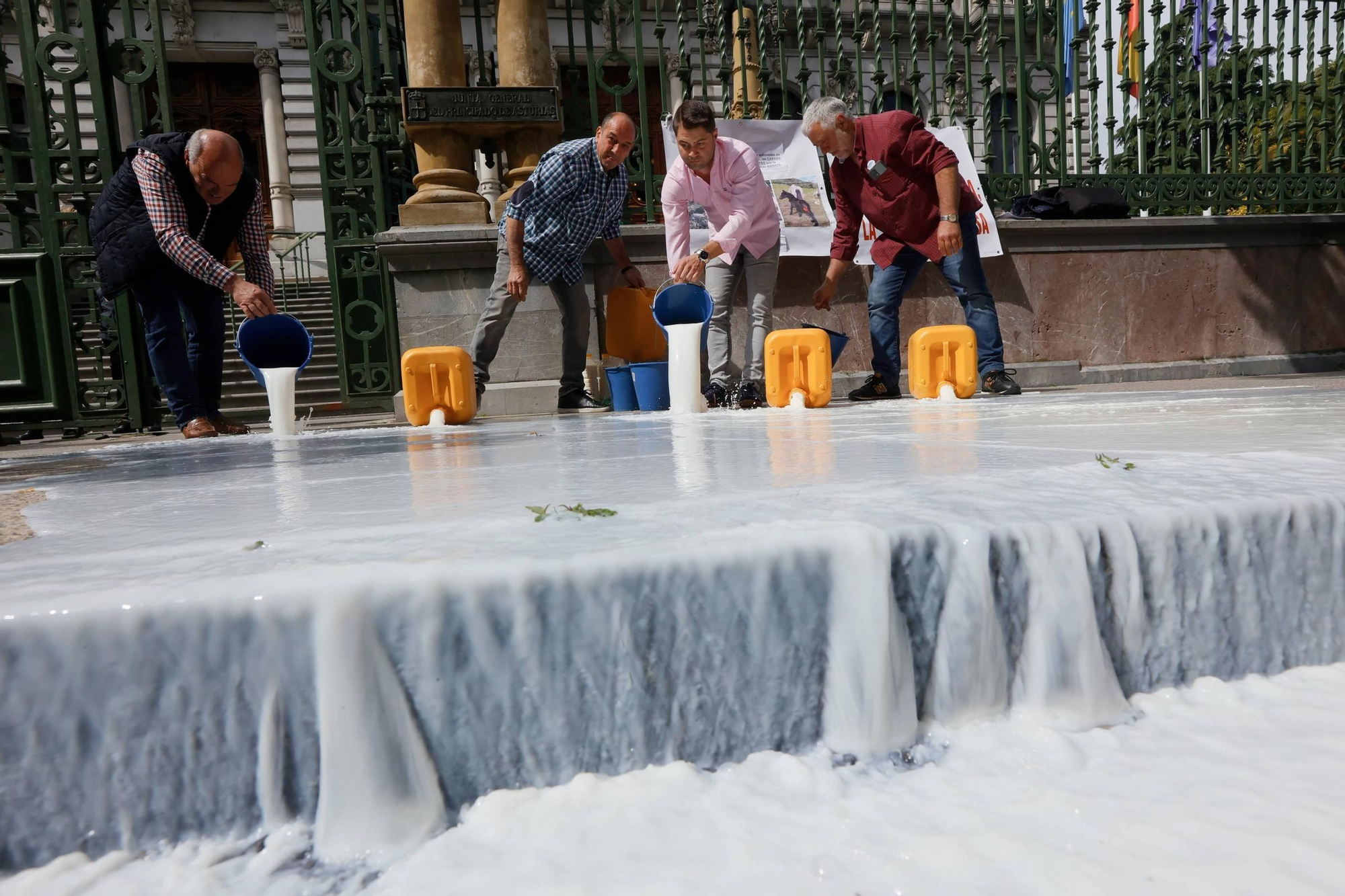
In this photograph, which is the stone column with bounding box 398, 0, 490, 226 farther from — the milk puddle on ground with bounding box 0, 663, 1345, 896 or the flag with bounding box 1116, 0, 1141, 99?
the milk puddle on ground with bounding box 0, 663, 1345, 896

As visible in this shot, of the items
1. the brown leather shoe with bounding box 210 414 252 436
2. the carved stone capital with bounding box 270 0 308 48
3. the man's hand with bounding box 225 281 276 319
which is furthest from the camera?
the carved stone capital with bounding box 270 0 308 48

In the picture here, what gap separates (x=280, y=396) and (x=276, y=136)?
16917mm

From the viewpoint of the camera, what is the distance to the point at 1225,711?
104cm

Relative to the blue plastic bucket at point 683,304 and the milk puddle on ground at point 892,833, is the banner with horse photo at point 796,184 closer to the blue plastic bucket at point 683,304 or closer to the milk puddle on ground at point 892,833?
the blue plastic bucket at point 683,304

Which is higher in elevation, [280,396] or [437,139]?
[437,139]

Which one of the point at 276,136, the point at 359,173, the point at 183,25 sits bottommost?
the point at 359,173

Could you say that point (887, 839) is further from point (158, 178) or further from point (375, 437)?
point (158, 178)

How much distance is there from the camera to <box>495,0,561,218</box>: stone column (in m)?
6.27

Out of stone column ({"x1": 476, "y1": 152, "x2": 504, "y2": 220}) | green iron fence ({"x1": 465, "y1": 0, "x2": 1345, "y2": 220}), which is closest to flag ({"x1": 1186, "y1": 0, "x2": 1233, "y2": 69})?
green iron fence ({"x1": 465, "y1": 0, "x2": 1345, "y2": 220})

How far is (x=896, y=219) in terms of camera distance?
519 centimetres

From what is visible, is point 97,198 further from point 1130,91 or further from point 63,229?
point 1130,91

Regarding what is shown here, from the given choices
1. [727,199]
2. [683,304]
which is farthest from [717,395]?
[727,199]

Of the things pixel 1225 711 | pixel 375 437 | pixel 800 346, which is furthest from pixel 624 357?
pixel 1225 711

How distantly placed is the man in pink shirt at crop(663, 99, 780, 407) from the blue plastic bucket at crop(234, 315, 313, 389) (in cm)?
207
